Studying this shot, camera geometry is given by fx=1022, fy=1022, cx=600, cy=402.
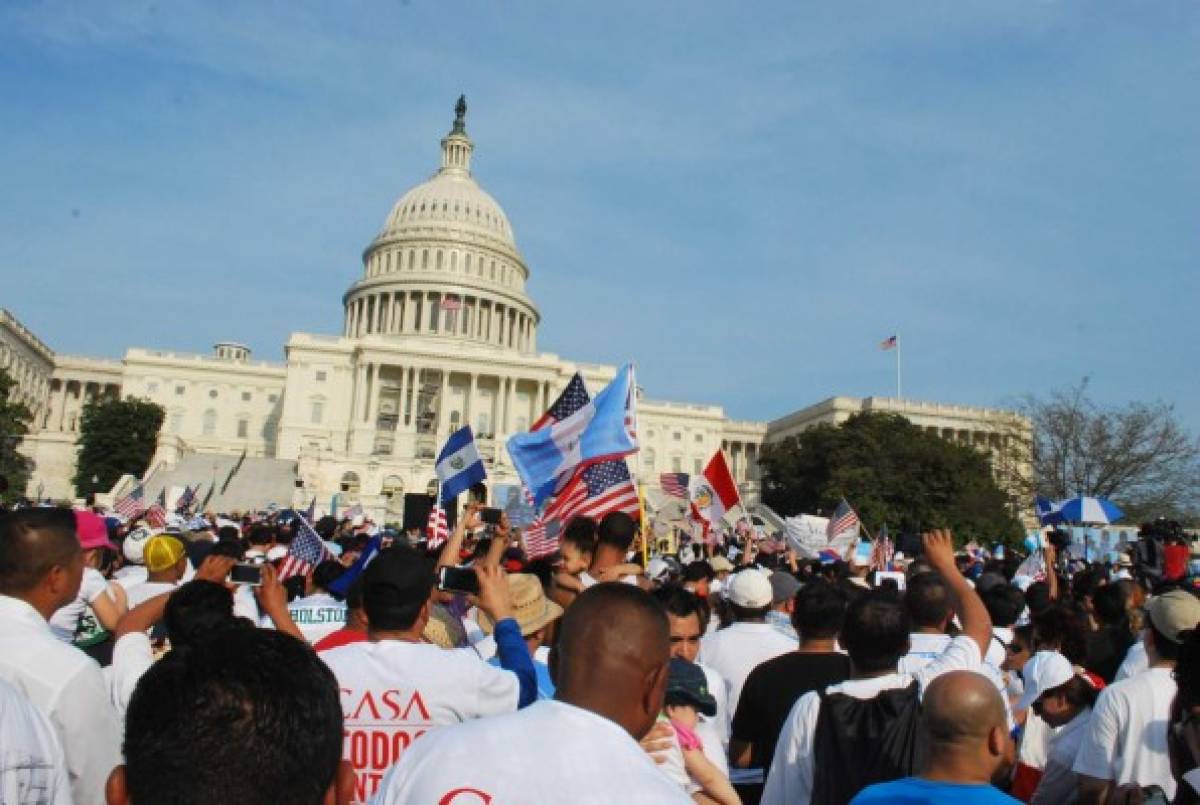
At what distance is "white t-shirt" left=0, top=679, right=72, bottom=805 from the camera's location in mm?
2486

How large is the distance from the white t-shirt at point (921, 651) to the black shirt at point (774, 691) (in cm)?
27

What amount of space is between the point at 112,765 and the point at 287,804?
66.2 inches

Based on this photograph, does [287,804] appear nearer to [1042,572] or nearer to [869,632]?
[869,632]

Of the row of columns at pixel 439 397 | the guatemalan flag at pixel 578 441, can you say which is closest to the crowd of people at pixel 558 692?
the guatemalan flag at pixel 578 441

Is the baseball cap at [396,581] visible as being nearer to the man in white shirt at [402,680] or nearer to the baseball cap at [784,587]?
the man in white shirt at [402,680]

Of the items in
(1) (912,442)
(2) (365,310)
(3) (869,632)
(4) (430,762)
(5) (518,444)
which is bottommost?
(4) (430,762)

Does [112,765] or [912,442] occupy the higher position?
[912,442]

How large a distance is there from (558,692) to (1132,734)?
8.33 ft

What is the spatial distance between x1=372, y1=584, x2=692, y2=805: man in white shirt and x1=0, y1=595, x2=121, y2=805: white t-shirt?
1.25 metres

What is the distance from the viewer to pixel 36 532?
359 centimetres

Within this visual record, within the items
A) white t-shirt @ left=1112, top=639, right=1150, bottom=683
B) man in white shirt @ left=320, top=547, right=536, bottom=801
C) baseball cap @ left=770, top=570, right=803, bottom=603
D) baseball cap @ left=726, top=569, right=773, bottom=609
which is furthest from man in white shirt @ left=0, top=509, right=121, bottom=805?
baseball cap @ left=770, top=570, right=803, bottom=603

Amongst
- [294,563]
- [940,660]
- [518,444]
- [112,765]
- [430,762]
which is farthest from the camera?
[518,444]

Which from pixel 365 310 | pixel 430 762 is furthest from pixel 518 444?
pixel 365 310

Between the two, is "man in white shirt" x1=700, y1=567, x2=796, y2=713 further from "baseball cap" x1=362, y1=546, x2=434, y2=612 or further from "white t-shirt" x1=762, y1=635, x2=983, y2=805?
"baseball cap" x1=362, y1=546, x2=434, y2=612
